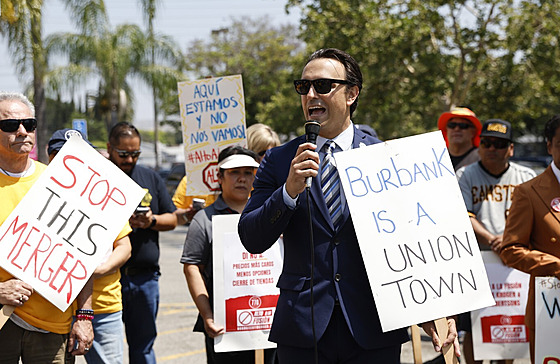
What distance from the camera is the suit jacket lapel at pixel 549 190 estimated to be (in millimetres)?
4219

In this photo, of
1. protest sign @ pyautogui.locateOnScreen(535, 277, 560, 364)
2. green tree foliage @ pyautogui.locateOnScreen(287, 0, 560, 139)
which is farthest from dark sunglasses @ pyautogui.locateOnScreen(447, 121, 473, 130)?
green tree foliage @ pyautogui.locateOnScreen(287, 0, 560, 139)

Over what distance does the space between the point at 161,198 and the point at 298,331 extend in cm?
297

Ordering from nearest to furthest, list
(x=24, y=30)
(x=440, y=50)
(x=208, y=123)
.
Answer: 1. (x=208, y=123)
2. (x=24, y=30)
3. (x=440, y=50)

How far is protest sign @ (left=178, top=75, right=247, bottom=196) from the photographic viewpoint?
5973mm

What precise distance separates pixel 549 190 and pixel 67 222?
8.98ft

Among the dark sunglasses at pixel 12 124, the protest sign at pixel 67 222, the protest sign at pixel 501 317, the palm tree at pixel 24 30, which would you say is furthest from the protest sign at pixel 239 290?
the palm tree at pixel 24 30

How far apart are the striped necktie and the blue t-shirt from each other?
250 cm

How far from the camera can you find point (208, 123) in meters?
6.15

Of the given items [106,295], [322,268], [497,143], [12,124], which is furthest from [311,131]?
[497,143]

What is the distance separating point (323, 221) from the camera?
2.88m

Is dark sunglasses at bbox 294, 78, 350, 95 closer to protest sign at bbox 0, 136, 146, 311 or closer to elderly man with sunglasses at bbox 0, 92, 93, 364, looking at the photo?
protest sign at bbox 0, 136, 146, 311

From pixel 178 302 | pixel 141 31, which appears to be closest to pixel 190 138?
pixel 178 302

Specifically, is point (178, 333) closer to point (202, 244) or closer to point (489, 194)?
point (202, 244)

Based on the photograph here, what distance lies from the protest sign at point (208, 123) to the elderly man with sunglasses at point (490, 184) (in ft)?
6.24
